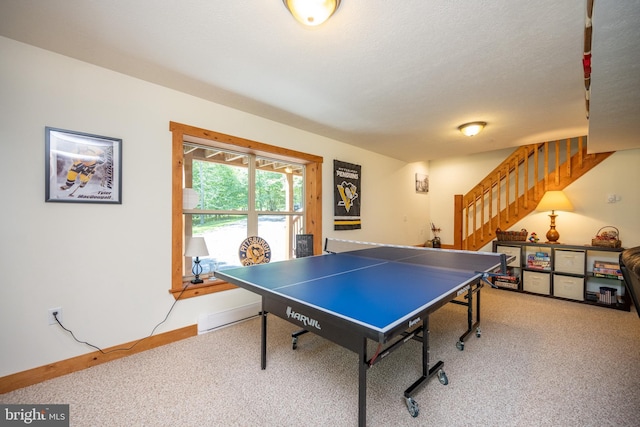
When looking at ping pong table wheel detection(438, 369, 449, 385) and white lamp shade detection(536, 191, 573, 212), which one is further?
white lamp shade detection(536, 191, 573, 212)

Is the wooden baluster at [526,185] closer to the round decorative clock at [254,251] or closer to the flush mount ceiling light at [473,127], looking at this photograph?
the flush mount ceiling light at [473,127]

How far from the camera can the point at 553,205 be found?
384 cm

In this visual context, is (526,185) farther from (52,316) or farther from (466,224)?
(52,316)

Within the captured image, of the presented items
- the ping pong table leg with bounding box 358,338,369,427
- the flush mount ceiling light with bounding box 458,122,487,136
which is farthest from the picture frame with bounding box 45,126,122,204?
the flush mount ceiling light with bounding box 458,122,487,136

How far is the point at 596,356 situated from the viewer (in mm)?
2162

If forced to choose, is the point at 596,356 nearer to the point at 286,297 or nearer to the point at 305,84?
the point at 286,297

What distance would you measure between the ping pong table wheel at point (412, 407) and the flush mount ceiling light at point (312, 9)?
2297 millimetres

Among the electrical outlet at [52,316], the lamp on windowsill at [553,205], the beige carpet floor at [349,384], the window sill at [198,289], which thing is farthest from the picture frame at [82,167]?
the lamp on windowsill at [553,205]

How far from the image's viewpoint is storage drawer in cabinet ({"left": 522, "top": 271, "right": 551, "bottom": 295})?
12.5 feet

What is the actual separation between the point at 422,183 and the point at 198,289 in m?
5.10

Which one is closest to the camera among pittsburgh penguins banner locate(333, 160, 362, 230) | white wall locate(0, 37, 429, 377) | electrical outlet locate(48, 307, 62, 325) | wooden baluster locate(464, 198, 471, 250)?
white wall locate(0, 37, 429, 377)

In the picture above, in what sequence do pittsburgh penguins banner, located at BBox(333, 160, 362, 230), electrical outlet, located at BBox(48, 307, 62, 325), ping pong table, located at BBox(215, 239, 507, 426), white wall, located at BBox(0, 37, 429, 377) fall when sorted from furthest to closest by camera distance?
pittsburgh penguins banner, located at BBox(333, 160, 362, 230) < electrical outlet, located at BBox(48, 307, 62, 325) < white wall, located at BBox(0, 37, 429, 377) < ping pong table, located at BBox(215, 239, 507, 426)

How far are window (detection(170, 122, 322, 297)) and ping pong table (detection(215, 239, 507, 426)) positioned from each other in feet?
3.50

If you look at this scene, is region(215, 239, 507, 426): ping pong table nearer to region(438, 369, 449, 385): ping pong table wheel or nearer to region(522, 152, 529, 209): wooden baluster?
region(438, 369, 449, 385): ping pong table wheel
